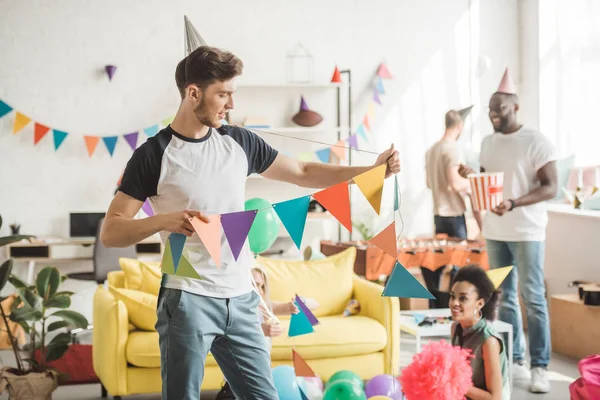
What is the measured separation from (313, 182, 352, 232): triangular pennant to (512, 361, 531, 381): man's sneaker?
2403 mm

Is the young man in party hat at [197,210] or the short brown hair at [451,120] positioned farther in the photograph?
the short brown hair at [451,120]

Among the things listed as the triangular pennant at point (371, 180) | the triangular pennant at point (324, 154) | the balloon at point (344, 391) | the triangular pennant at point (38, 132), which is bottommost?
the balloon at point (344, 391)

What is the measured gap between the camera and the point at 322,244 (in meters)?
5.51

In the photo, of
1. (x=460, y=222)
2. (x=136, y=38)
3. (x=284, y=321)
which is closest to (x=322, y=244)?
(x=460, y=222)

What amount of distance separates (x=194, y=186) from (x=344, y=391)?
5.59 feet

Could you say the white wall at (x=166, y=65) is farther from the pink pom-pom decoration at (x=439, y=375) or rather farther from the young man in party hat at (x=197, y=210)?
the young man in party hat at (x=197, y=210)

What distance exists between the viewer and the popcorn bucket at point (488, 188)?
374cm

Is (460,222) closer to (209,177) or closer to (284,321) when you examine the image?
(284,321)

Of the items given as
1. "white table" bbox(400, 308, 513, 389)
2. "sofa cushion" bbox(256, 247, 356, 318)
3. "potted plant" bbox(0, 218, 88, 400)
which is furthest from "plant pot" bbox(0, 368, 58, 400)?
"white table" bbox(400, 308, 513, 389)

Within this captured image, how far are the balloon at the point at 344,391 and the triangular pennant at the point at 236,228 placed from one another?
1561mm

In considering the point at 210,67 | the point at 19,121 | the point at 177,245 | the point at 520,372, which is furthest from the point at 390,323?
the point at 19,121

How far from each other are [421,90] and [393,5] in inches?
28.2

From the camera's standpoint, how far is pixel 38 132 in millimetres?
5875

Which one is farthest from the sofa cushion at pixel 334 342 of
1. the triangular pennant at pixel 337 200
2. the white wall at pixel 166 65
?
the white wall at pixel 166 65
